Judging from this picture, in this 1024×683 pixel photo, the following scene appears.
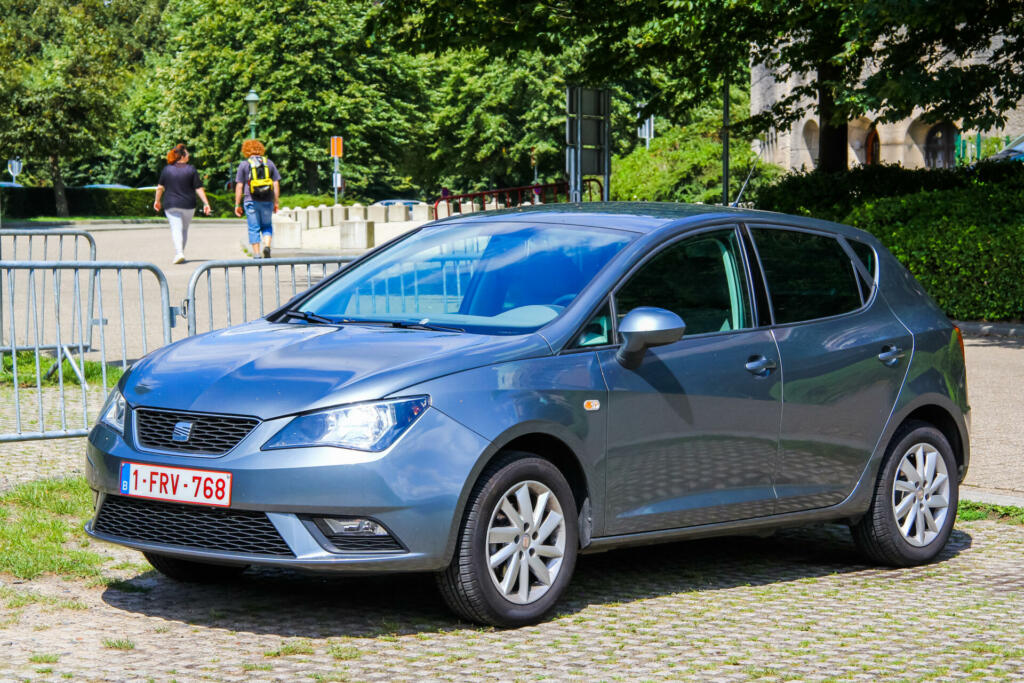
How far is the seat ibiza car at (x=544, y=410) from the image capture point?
529cm

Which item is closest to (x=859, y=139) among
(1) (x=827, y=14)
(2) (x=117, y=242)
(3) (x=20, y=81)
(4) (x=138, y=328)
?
(2) (x=117, y=242)

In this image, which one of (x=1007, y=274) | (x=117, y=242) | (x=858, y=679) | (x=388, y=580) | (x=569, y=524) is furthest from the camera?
(x=117, y=242)

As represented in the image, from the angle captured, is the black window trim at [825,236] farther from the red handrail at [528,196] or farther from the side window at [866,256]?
the red handrail at [528,196]

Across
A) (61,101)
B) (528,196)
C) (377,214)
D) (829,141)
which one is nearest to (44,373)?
(829,141)

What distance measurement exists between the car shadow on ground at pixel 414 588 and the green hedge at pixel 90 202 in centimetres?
7186

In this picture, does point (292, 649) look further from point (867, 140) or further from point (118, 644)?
point (867, 140)

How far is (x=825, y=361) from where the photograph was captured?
670 cm

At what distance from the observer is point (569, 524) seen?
5.71 m

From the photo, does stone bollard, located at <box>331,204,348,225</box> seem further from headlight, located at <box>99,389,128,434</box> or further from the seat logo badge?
the seat logo badge

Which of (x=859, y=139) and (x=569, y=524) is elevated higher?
(x=859, y=139)

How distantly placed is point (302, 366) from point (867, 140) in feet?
130

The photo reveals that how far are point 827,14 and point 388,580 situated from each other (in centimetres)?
1516

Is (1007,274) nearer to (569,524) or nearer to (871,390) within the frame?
(871,390)

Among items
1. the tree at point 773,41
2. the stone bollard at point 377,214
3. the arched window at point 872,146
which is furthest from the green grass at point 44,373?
the stone bollard at point 377,214
